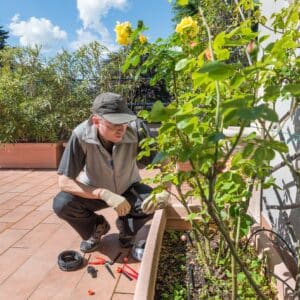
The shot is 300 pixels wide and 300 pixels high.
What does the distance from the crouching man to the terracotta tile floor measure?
Result: 20 centimetres

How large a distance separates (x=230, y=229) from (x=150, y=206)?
2.31 ft

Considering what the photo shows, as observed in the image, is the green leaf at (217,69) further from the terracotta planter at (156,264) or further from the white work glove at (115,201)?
the white work glove at (115,201)

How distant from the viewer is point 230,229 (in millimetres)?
1522

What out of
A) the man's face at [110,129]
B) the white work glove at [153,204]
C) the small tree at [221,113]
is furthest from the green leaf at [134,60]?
the white work glove at [153,204]

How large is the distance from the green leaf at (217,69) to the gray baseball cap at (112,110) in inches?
52.9

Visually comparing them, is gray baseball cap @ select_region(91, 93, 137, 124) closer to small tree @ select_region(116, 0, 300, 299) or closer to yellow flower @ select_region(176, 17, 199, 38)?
small tree @ select_region(116, 0, 300, 299)

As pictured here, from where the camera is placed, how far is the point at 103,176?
222 centimetres

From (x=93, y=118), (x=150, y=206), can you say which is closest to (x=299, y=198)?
(x=150, y=206)

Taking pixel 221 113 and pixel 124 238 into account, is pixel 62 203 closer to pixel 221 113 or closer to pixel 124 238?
pixel 124 238

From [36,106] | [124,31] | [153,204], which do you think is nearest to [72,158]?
[153,204]

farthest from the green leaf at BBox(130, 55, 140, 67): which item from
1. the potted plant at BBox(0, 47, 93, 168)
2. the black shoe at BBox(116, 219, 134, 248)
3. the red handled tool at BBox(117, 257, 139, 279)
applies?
the potted plant at BBox(0, 47, 93, 168)

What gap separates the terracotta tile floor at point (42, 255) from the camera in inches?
70.3

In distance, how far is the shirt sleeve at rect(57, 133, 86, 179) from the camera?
204cm

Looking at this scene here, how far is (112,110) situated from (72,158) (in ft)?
1.36
